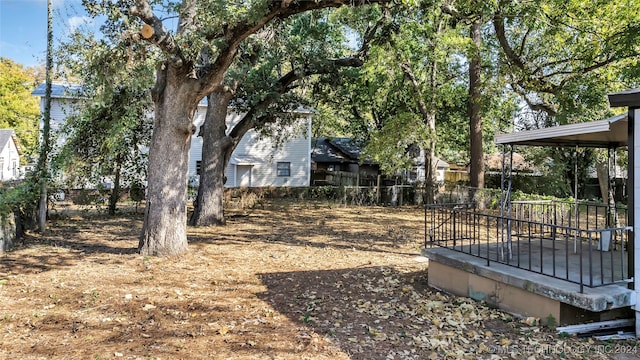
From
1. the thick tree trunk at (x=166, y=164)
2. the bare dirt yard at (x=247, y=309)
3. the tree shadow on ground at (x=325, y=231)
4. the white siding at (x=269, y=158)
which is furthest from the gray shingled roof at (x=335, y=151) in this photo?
the thick tree trunk at (x=166, y=164)

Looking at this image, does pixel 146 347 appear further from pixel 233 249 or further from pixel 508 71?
pixel 508 71

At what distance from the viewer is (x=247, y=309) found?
17.9 feet

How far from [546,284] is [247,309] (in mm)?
3636

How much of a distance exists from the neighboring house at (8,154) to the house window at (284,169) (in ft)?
63.6

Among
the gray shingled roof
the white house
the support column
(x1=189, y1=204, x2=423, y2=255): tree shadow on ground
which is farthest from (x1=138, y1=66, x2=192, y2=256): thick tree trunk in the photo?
the gray shingled roof

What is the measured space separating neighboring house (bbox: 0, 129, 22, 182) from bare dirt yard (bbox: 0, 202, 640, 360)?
2675cm

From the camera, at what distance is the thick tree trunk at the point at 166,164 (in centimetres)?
825

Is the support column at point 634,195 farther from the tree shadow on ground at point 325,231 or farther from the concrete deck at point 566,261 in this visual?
the tree shadow on ground at point 325,231

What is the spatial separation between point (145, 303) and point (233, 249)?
3904mm

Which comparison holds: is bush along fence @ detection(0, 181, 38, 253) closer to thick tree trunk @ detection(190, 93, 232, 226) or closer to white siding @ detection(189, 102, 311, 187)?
thick tree trunk @ detection(190, 93, 232, 226)

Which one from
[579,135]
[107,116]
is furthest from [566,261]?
[107,116]

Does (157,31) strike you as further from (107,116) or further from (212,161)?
(107,116)

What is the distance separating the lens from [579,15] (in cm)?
952

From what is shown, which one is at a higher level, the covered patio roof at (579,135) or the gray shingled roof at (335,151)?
the gray shingled roof at (335,151)
